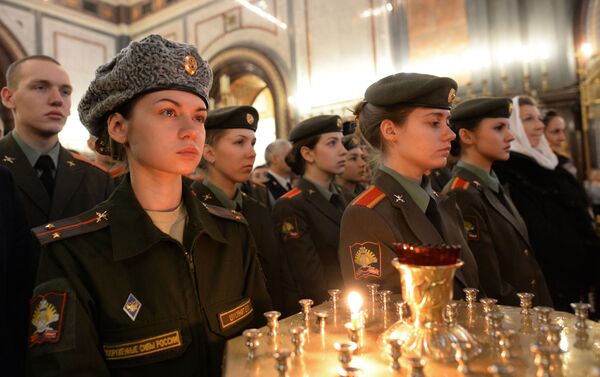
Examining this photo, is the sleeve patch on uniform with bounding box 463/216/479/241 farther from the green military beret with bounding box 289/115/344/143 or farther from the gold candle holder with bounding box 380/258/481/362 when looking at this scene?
the gold candle holder with bounding box 380/258/481/362

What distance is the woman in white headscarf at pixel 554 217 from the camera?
104 inches

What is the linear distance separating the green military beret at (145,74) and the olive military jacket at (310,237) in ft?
4.71

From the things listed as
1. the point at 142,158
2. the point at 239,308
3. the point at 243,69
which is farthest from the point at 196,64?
the point at 243,69

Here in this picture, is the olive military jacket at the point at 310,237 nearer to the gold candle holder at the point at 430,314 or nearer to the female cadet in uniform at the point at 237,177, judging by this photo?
the female cadet in uniform at the point at 237,177

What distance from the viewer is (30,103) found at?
2.19m

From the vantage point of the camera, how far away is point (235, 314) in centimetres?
135

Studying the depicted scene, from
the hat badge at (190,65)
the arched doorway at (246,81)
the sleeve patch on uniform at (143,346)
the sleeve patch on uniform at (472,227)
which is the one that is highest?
the arched doorway at (246,81)

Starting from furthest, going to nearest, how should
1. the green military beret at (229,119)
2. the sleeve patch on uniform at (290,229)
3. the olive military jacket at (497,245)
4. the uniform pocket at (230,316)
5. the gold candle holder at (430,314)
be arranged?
the sleeve patch on uniform at (290,229) < the green military beret at (229,119) < the olive military jacket at (497,245) < the uniform pocket at (230,316) < the gold candle holder at (430,314)

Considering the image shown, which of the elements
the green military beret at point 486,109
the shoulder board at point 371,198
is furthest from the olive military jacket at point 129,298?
the green military beret at point 486,109

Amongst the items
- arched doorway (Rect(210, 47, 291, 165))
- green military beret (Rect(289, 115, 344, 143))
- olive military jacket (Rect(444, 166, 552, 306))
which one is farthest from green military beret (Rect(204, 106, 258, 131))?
arched doorway (Rect(210, 47, 291, 165))

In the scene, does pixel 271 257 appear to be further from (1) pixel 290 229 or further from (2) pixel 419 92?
(2) pixel 419 92

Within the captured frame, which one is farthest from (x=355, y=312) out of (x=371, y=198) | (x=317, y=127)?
(x=317, y=127)

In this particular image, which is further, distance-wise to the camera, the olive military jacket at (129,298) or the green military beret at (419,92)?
the green military beret at (419,92)

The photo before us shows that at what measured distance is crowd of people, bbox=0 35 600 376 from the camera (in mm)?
1176
